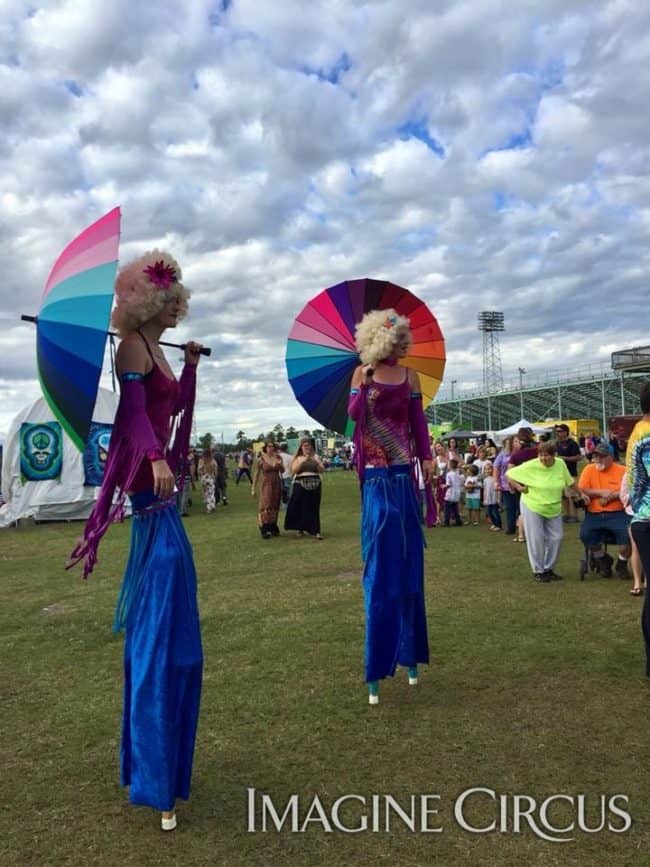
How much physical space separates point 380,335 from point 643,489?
6.69ft

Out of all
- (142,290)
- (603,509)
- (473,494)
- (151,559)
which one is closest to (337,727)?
(151,559)

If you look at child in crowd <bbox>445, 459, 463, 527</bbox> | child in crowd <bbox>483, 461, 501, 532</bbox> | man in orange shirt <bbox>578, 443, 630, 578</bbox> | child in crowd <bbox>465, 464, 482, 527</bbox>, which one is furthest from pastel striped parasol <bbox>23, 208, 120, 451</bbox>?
child in crowd <bbox>465, 464, 482, 527</bbox>

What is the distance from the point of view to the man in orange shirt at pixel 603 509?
8.20 meters

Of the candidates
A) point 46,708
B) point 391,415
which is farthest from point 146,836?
point 391,415

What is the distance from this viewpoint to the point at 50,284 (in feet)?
9.27

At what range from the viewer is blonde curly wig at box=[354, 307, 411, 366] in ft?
14.7

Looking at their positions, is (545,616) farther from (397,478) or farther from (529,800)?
(529,800)

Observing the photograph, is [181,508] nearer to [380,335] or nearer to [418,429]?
[418,429]

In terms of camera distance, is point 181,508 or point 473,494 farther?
point 473,494

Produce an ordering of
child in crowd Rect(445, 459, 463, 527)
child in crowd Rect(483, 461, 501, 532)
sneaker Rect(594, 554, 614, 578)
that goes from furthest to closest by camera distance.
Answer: child in crowd Rect(445, 459, 463, 527), child in crowd Rect(483, 461, 501, 532), sneaker Rect(594, 554, 614, 578)

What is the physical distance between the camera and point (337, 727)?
4.01 meters

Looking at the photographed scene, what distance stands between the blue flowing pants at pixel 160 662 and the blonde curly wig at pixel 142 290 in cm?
80

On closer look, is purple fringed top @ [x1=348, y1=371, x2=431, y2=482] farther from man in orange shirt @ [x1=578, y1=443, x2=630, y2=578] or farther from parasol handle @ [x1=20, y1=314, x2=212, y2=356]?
man in orange shirt @ [x1=578, y1=443, x2=630, y2=578]

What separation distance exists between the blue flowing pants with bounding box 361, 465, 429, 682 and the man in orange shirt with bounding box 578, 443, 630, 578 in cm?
436
